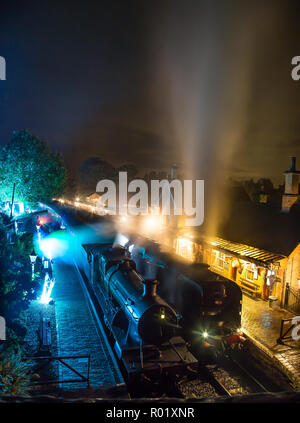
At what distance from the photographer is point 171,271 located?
1052 cm

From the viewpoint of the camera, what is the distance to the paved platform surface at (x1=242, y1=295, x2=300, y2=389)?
8742 mm

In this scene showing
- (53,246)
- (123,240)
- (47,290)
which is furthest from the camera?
(53,246)

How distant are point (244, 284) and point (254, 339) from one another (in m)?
5.61

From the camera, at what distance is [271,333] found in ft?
35.6

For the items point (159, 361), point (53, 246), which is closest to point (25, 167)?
point (53, 246)

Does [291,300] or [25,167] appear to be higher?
[25,167]

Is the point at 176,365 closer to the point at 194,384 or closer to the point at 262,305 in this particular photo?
the point at 194,384

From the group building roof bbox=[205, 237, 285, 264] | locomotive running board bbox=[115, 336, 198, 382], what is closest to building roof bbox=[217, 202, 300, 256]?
building roof bbox=[205, 237, 285, 264]

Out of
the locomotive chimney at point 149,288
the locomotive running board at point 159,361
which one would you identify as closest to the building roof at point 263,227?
the locomotive running board at point 159,361

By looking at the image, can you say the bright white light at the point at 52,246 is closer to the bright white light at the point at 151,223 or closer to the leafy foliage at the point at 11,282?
the bright white light at the point at 151,223

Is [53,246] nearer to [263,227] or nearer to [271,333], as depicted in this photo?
[263,227]

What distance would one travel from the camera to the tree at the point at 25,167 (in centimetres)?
3131

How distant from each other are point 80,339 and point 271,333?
8160 mm

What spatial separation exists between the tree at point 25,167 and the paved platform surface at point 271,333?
2951 centimetres
